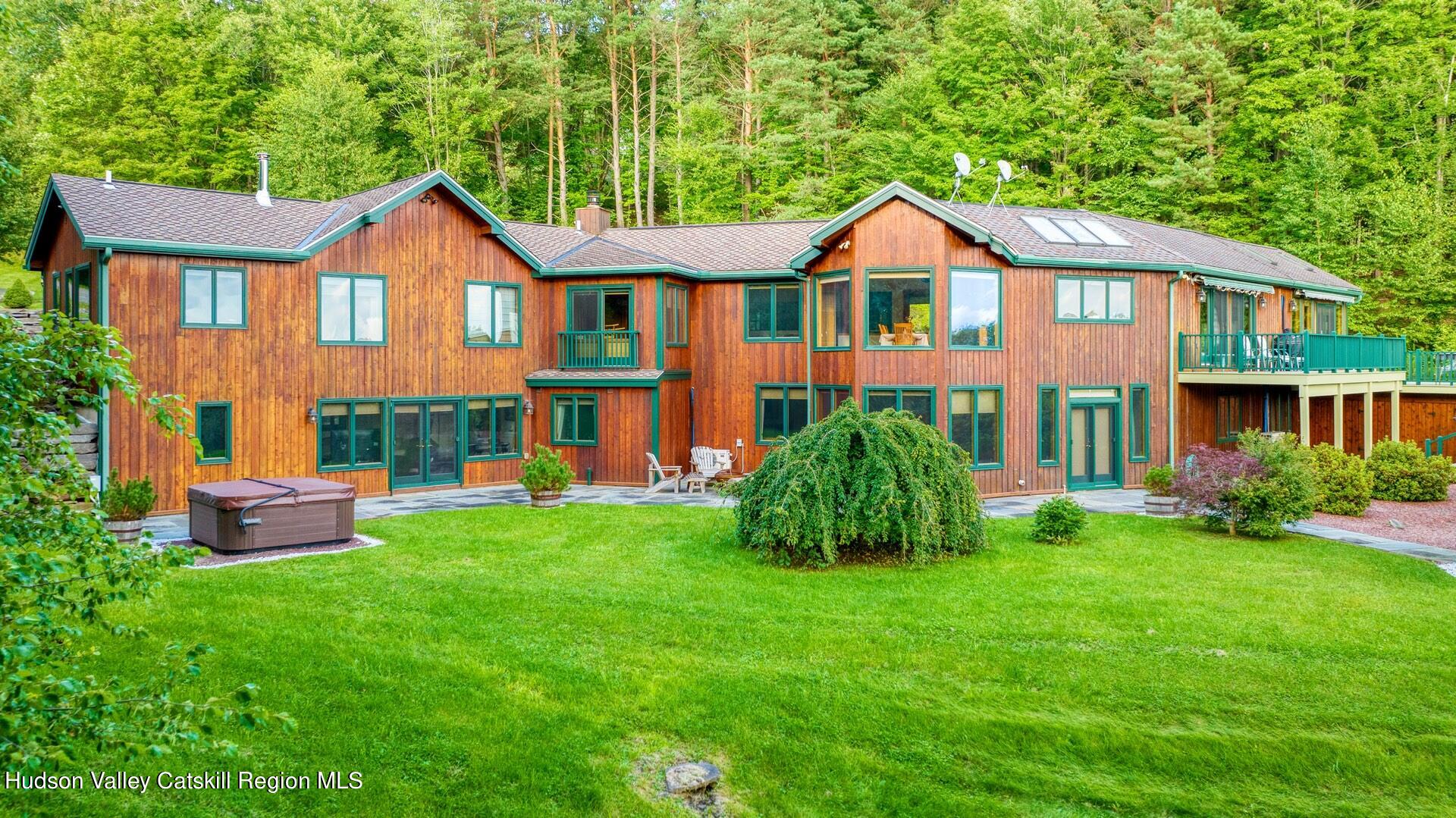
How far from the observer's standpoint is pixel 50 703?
2.56 metres

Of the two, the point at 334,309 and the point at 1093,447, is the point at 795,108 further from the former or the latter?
the point at 334,309

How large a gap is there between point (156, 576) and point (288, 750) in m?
3.30

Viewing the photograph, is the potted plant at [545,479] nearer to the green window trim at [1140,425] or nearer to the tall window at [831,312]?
the tall window at [831,312]

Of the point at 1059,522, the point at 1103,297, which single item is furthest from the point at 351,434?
the point at 1103,297

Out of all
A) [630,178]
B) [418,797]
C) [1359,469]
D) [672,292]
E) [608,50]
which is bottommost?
[418,797]

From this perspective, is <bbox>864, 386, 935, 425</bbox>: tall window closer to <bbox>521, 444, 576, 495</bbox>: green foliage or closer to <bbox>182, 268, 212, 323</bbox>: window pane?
<bbox>521, 444, 576, 495</bbox>: green foliage

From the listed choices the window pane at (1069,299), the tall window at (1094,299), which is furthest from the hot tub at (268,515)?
the tall window at (1094,299)

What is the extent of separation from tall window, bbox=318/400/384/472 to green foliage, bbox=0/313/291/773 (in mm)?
14638

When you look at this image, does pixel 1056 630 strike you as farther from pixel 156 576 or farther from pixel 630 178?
pixel 630 178

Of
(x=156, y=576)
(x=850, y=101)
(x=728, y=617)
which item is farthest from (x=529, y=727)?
(x=850, y=101)

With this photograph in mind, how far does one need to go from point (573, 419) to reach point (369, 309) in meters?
4.78

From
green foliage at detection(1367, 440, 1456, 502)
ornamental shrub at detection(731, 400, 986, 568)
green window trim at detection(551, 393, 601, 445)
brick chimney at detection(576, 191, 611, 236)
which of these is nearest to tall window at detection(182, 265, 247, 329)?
green window trim at detection(551, 393, 601, 445)

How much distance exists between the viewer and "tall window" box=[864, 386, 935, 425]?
680 inches

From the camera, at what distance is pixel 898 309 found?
17516 millimetres
